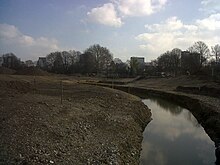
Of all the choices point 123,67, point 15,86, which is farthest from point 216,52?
point 15,86

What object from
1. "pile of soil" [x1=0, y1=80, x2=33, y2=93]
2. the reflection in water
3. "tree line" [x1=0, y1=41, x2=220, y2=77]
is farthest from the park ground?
"tree line" [x1=0, y1=41, x2=220, y2=77]

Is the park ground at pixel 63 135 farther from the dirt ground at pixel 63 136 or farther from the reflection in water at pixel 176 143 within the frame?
the reflection in water at pixel 176 143

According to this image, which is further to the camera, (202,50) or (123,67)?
(123,67)

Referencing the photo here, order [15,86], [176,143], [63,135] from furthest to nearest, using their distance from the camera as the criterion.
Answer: [15,86]
[176,143]
[63,135]

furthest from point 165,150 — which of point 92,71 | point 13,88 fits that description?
point 92,71

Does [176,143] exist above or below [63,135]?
below

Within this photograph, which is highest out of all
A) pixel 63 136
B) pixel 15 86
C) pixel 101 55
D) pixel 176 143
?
pixel 101 55

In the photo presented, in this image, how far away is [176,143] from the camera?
24.9 metres

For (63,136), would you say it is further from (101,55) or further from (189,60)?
(101,55)

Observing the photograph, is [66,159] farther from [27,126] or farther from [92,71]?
[92,71]

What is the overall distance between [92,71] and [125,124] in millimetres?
108402

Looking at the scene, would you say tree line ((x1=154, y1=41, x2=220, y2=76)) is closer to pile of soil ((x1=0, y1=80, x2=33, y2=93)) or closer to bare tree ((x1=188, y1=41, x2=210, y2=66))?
bare tree ((x1=188, y1=41, x2=210, y2=66))

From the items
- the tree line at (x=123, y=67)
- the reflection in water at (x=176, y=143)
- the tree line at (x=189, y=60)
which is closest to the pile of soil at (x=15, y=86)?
the reflection in water at (x=176, y=143)

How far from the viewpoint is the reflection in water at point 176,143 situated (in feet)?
66.4
